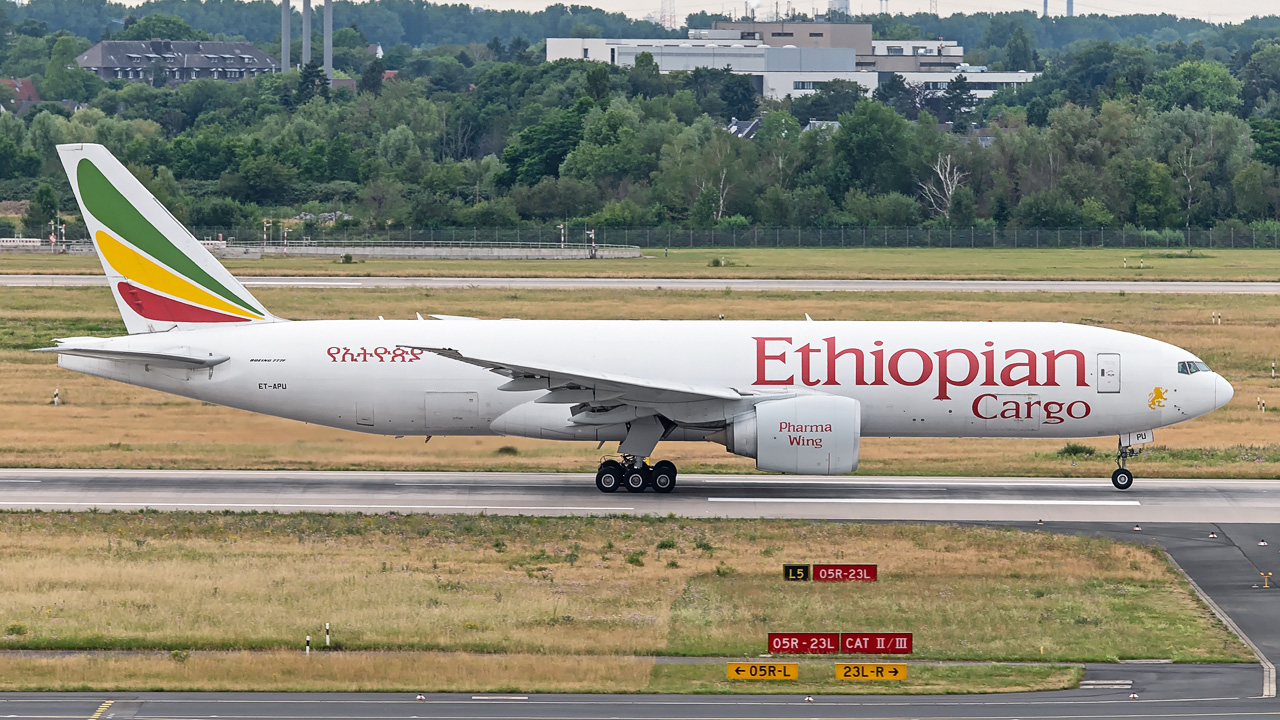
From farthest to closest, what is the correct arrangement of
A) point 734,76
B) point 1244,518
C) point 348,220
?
point 734,76, point 348,220, point 1244,518

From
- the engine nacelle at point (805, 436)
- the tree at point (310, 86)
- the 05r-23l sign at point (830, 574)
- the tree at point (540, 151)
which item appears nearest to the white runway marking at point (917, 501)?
the engine nacelle at point (805, 436)

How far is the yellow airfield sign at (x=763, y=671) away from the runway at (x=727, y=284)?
56909 millimetres

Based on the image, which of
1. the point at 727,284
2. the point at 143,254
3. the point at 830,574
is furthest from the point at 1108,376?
the point at 727,284

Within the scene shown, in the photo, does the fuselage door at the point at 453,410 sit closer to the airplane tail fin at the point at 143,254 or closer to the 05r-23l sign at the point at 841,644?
the airplane tail fin at the point at 143,254

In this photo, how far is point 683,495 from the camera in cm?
3494

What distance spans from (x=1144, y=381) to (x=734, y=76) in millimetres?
166296

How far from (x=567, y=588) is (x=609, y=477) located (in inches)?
352

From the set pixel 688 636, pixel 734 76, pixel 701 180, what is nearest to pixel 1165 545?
pixel 688 636

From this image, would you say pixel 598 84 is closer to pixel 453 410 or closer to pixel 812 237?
pixel 812 237

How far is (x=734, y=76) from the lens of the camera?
197750 mm

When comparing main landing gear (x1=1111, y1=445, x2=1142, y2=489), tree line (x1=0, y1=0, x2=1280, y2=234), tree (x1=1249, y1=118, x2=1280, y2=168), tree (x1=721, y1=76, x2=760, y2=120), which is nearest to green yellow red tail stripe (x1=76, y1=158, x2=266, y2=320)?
main landing gear (x1=1111, y1=445, x2=1142, y2=489)

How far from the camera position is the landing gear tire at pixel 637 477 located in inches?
1377

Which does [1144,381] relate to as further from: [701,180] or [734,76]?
[734,76]

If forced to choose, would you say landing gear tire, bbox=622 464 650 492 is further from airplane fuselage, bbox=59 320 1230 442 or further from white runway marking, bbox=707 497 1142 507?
white runway marking, bbox=707 497 1142 507
